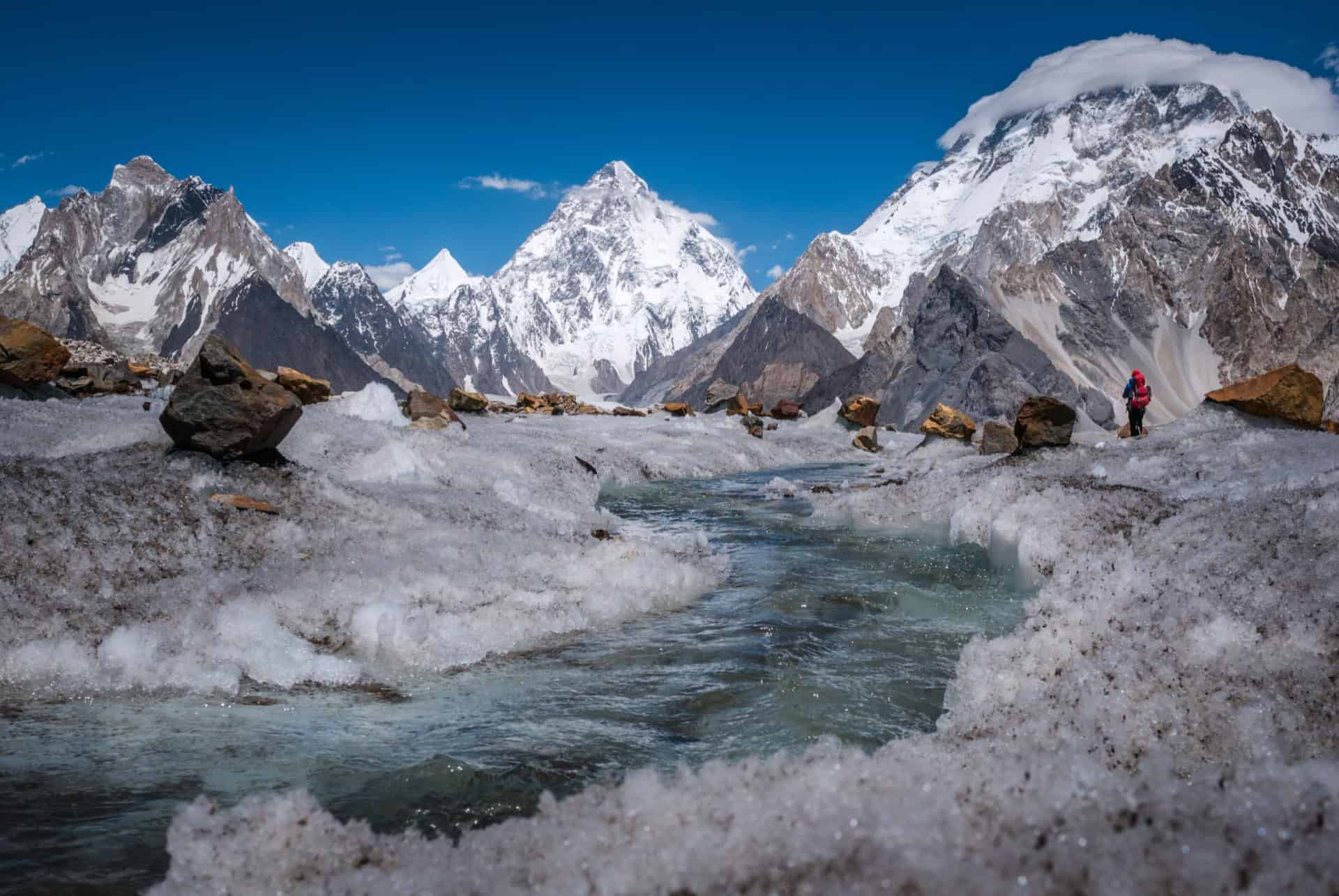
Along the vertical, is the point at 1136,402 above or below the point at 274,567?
above

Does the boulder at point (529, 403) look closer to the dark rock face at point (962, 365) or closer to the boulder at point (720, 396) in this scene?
the boulder at point (720, 396)

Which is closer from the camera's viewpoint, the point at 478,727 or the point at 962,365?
the point at 478,727

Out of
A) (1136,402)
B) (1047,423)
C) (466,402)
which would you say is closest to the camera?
(1047,423)

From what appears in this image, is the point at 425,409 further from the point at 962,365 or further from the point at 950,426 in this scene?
the point at 962,365

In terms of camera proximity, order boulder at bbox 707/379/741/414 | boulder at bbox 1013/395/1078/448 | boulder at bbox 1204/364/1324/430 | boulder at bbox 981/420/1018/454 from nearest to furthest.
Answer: boulder at bbox 1204/364/1324/430, boulder at bbox 1013/395/1078/448, boulder at bbox 981/420/1018/454, boulder at bbox 707/379/741/414

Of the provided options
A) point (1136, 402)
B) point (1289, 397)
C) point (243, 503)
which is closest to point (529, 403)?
point (1136, 402)

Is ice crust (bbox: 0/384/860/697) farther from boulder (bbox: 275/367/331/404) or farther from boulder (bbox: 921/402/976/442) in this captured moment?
boulder (bbox: 921/402/976/442)

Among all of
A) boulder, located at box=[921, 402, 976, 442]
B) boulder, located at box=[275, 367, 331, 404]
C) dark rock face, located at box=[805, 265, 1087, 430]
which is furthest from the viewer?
dark rock face, located at box=[805, 265, 1087, 430]

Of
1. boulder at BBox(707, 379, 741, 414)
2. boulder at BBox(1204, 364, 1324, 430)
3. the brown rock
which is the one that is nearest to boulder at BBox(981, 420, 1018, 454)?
boulder at BBox(1204, 364, 1324, 430)

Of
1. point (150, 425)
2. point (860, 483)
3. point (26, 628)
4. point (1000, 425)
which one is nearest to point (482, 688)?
point (26, 628)
